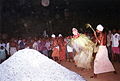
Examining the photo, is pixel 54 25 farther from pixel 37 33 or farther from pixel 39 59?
pixel 39 59

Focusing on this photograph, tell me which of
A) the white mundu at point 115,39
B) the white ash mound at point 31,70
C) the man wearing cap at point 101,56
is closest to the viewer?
the white ash mound at point 31,70

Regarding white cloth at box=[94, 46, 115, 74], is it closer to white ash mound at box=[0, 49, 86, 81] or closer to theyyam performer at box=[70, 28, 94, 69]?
white ash mound at box=[0, 49, 86, 81]

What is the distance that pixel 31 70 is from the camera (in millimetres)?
5211

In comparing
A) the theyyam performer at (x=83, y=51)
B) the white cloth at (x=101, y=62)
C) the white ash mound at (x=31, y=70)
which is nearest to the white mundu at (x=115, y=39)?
the theyyam performer at (x=83, y=51)

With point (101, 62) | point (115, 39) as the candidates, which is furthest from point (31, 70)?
point (115, 39)

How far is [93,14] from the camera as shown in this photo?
12555 mm

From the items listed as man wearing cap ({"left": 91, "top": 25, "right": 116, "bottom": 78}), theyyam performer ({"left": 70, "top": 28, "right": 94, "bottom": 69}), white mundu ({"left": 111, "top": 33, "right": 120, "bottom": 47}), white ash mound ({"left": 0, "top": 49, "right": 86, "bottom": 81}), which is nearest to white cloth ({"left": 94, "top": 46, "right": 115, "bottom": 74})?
man wearing cap ({"left": 91, "top": 25, "right": 116, "bottom": 78})

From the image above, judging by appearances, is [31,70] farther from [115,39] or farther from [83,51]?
[115,39]

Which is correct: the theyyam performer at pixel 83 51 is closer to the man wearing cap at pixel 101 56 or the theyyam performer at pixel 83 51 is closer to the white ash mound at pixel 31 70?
the man wearing cap at pixel 101 56

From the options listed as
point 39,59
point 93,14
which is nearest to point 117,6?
point 93,14

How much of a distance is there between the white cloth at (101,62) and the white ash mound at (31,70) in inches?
22.5

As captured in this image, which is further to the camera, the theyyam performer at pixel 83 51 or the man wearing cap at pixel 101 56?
the theyyam performer at pixel 83 51

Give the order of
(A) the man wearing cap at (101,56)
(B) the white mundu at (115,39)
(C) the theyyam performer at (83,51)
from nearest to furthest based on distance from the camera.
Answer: (A) the man wearing cap at (101,56)
(C) the theyyam performer at (83,51)
(B) the white mundu at (115,39)

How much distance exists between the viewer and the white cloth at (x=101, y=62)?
5609mm
